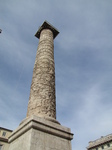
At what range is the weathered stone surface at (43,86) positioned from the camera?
405cm

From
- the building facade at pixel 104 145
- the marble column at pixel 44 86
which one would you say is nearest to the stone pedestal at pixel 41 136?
the marble column at pixel 44 86

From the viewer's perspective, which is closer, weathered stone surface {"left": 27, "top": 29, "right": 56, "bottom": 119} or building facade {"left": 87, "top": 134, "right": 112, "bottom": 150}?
weathered stone surface {"left": 27, "top": 29, "right": 56, "bottom": 119}

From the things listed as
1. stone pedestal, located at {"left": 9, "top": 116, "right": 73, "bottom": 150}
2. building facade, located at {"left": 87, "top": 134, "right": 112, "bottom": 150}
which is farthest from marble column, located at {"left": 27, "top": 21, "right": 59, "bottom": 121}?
building facade, located at {"left": 87, "top": 134, "right": 112, "bottom": 150}

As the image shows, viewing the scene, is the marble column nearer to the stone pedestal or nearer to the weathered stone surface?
the weathered stone surface

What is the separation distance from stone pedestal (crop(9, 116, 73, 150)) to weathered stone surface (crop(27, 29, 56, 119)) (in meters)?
0.41

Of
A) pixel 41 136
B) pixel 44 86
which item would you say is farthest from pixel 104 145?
pixel 41 136

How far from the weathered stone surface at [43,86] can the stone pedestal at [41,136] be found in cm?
41

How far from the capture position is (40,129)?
10.9ft

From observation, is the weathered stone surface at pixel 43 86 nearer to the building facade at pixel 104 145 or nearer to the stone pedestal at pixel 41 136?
the stone pedestal at pixel 41 136

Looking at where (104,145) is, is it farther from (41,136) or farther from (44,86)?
(41,136)

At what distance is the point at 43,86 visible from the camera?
4.60 metres

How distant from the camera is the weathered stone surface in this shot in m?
4.05

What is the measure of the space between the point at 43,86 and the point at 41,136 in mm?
1704

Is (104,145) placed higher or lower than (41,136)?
higher
